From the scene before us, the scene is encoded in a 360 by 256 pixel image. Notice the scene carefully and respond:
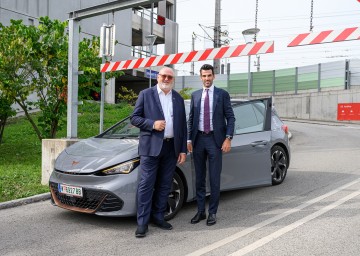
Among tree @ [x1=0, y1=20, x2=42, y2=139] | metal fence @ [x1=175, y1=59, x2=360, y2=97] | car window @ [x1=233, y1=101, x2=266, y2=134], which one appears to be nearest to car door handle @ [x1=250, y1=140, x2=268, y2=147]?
car window @ [x1=233, y1=101, x2=266, y2=134]

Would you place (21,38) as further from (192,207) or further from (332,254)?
(332,254)

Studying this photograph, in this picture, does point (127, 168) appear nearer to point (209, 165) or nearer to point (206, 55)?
point (209, 165)

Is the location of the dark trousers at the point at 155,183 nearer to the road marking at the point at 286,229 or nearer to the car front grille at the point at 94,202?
the car front grille at the point at 94,202

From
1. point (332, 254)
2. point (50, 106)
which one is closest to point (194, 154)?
point (332, 254)

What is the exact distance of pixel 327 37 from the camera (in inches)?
207

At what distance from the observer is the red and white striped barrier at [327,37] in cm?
504

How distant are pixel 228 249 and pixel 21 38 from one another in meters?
7.37

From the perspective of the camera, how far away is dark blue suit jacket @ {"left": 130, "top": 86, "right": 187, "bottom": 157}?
4441 mm

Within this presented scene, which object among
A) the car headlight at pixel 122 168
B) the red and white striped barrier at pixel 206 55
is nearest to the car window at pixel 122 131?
the car headlight at pixel 122 168

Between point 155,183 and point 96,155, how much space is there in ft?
2.66

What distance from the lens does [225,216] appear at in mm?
5102

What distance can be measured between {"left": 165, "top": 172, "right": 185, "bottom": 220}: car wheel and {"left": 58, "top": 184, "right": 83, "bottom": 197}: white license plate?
3.54 ft

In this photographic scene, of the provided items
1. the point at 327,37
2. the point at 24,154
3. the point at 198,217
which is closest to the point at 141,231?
the point at 198,217

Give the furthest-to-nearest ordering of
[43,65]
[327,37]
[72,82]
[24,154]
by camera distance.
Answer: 1. [24,154]
2. [43,65]
3. [72,82]
4. [327,37]
